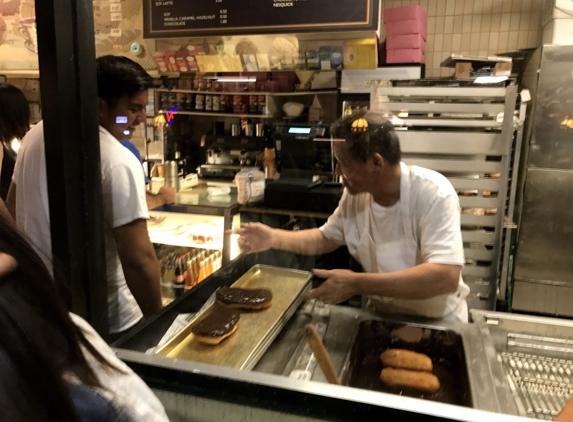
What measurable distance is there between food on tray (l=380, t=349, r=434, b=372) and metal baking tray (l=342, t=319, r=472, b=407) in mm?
30

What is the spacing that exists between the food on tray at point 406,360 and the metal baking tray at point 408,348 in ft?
0.10

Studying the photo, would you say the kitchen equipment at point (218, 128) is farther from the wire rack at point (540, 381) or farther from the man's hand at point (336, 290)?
the wire rack at point (540, 381)

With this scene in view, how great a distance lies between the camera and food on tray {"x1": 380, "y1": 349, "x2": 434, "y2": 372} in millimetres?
1232

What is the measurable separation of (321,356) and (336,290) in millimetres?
420

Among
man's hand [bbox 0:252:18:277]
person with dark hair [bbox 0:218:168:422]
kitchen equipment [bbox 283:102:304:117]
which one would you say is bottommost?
person with dark hair [bbox 0:218:168:422]

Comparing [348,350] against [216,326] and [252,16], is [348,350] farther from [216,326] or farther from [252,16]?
[252,16]

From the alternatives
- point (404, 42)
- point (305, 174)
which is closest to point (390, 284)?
point (305, 174)

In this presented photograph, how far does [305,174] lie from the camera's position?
9.01ft

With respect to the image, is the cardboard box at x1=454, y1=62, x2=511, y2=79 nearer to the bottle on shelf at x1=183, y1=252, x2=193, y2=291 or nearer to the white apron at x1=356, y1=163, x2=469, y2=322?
the white apron at x1=356, y1=163, x2=469, y2=322

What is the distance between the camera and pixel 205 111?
3883mm

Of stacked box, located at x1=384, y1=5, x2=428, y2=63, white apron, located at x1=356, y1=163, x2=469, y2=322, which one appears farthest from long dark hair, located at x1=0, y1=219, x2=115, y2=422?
stacked box, located at x1=384, y1=5, x2=428, y2=63

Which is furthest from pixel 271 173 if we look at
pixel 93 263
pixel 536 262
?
pixel 536 262

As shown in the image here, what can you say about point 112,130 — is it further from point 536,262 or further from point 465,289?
point 536,262

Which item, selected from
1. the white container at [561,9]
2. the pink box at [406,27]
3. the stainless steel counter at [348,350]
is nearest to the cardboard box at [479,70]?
the pink box at [406,27]
